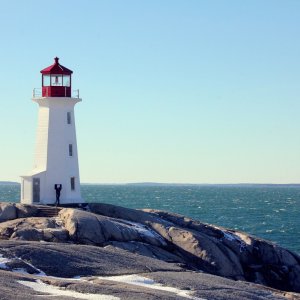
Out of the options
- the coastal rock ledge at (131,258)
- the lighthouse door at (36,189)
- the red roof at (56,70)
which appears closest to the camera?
the coastal rock ledge at (131,258)

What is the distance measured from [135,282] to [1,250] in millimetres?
5210

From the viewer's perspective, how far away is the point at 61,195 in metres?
43.9

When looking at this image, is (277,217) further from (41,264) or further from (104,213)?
(41,264)

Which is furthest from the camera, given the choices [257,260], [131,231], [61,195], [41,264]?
[61,195]

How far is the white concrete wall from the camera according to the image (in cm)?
4381

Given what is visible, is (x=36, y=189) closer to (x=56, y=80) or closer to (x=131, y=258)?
(x=56, y=80)

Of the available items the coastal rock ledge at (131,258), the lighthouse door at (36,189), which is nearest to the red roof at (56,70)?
the lighthouse door at (36,189)

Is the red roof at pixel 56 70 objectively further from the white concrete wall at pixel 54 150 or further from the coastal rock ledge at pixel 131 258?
the coastal rock ledge at pixel 131 258

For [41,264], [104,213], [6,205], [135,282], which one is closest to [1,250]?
[41,264]

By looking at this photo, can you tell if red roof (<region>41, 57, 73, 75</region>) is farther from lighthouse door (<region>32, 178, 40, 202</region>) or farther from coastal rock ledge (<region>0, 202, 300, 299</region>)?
coastal rock ledge (<region>0, 202, 300, 299</region>)

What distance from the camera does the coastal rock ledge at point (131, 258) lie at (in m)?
24.1

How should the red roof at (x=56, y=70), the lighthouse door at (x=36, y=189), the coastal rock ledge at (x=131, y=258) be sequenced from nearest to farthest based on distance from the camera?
the coastal rock ledge at (x=131, y=258), the lighthouse door at (x=36, y=189), the red roof at (x=56, y=70)

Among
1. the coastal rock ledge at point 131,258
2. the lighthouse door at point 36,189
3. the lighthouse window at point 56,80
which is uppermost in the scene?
the lighthouse window at point 56,80

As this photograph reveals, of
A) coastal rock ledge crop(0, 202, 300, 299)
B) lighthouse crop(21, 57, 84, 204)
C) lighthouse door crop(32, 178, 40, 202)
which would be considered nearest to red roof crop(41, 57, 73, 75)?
lighthouse crop(21, 57, 84, 204)
